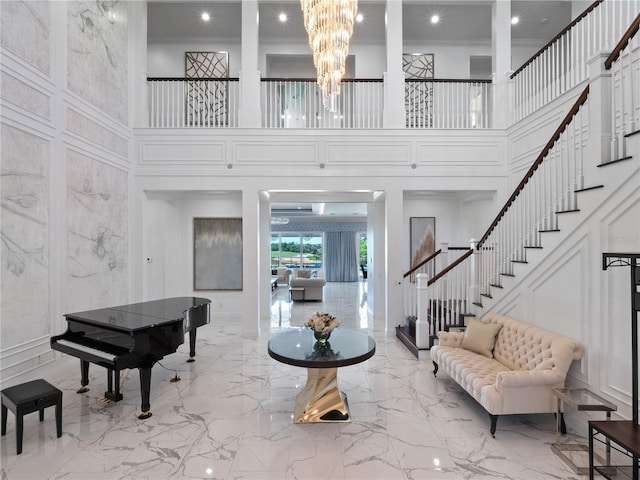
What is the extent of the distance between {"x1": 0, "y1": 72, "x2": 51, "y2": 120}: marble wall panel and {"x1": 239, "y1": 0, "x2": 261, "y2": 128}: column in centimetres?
274

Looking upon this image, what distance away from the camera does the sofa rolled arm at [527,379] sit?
8.89 ft

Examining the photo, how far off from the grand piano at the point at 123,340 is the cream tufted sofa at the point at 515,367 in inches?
112

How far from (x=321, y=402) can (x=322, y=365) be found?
0.49 m

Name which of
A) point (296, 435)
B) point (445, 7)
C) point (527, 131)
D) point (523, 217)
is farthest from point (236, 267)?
point (445, 7)

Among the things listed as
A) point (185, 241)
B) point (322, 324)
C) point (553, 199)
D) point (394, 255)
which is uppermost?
point (553, 199)

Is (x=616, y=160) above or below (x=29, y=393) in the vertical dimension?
above

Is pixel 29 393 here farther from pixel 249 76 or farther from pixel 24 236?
pixel 249 76

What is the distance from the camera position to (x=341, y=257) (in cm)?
1500

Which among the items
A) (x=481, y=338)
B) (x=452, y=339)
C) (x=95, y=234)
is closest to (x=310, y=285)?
(x=95, y=234)

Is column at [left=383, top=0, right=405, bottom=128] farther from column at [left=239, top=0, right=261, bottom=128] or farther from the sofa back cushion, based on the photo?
the sofa back cushion

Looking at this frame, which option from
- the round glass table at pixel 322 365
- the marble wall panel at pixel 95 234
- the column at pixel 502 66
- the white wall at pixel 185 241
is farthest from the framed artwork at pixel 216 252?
the column at pixel 502 66

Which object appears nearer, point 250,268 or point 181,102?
point 250,268

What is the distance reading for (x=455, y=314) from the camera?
4.79 meters

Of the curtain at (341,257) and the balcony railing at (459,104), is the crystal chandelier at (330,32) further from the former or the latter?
the curtain at (341,257)
